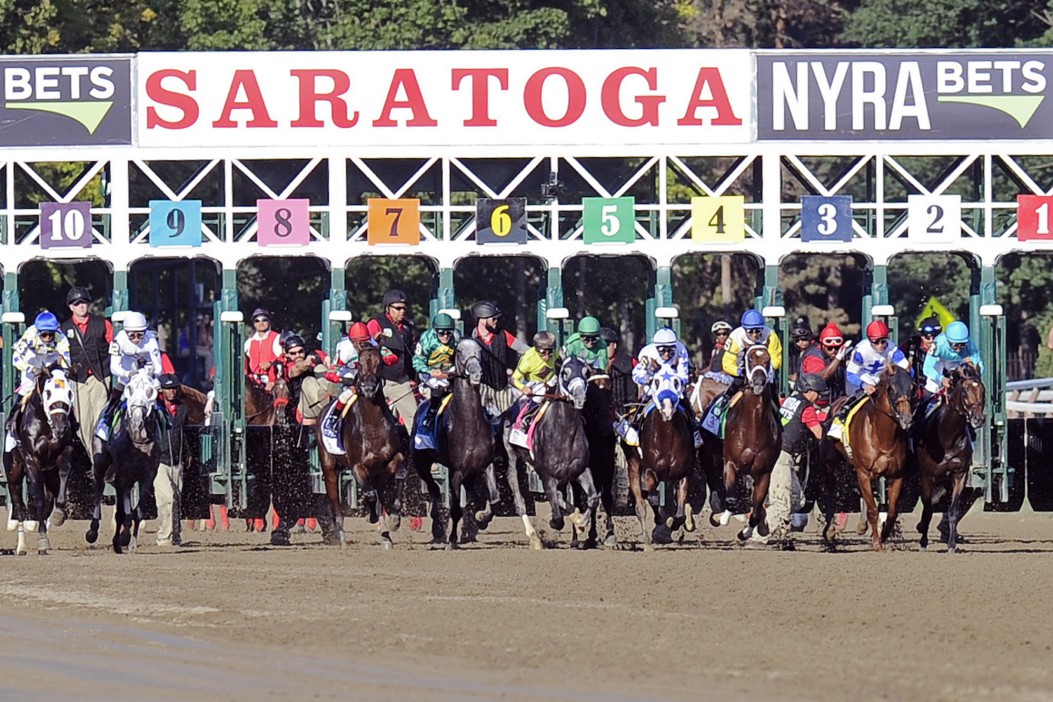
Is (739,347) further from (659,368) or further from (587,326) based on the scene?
Answer: (587,326)

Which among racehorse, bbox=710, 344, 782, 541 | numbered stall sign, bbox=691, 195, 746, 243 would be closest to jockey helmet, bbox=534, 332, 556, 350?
racehorse, bbox=710, 344, 782, 541

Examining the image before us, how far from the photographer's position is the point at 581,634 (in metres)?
12.5

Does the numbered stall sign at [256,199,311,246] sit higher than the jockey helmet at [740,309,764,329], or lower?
higher

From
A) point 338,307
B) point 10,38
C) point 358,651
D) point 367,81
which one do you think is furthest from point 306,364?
point 10,38

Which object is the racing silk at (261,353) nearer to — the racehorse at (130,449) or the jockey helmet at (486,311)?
the jockey helmet at (486,311)

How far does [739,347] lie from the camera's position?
62.5 feet

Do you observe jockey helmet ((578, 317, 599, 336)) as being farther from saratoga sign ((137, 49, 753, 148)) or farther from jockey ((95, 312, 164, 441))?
saratoga sign ((137, 49, 753, 148))

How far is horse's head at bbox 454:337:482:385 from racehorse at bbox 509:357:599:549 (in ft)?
1.90

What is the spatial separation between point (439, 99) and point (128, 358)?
545 centimetres

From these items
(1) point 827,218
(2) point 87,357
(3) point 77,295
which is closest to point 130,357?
(2) point 87,357

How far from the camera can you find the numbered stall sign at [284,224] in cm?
2206

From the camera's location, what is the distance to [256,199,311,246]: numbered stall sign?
22.1 meters

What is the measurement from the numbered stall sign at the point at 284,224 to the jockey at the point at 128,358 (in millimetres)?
3869

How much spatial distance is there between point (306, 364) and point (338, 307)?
2106 millimetres
